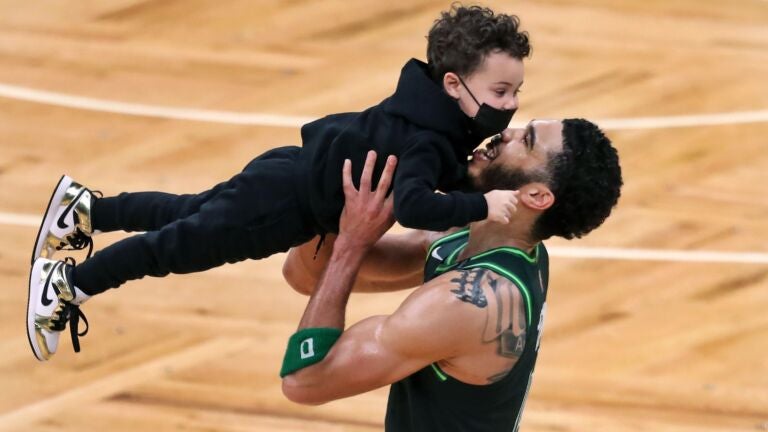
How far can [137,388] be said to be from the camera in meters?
5.02

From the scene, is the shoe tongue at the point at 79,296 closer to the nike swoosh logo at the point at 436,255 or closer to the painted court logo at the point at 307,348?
the painted court logo at the point at 307,348

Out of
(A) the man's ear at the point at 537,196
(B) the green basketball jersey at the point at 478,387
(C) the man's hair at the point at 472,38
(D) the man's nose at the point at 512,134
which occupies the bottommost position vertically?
(B) the green basketball jersey at the point at 478,387

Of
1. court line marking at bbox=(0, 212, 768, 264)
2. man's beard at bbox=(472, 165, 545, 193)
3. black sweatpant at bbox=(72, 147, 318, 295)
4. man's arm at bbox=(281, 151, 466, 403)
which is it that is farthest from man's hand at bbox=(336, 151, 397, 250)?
court line marking at bbox=(0, 212, 768, 264)

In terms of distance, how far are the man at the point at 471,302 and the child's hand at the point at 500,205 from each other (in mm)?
101

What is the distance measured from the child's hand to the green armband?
1.64 ft

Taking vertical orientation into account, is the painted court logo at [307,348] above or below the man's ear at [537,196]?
below

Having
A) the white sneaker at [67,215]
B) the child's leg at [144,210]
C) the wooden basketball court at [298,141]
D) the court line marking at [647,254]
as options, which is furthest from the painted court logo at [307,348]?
the court line marking at [647,254]

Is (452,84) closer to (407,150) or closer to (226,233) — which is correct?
(407,150)

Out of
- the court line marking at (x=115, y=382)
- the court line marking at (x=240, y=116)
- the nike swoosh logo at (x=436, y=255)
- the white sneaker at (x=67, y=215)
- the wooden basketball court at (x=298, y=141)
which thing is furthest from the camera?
the court line marking at (x=240, y=116)

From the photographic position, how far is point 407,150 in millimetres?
3270

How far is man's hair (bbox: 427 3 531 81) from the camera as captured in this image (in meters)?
3.30

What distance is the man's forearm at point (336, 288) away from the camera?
3357 mm

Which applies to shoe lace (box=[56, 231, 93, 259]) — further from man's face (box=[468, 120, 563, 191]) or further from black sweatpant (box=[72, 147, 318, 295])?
man's face (box=[468, 120, 563, 191])

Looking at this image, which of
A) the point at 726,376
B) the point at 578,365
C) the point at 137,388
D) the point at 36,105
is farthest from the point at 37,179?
the point at 726,376
